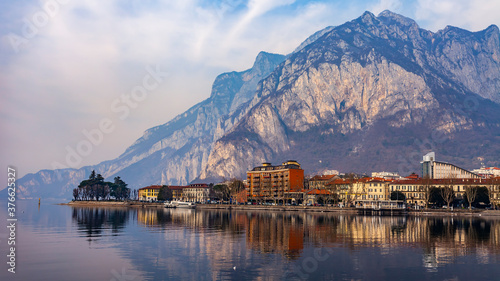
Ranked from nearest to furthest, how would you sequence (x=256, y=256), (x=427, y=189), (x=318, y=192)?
(x=256, y=256) → (x=427, y=189) → (x=318, y=192)

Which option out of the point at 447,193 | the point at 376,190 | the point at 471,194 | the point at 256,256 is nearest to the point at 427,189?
the point at 447,193

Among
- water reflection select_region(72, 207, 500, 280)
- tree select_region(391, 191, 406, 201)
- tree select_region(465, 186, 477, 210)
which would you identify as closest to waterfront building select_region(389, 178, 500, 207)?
tree select_region(465, 186, 477, 210)

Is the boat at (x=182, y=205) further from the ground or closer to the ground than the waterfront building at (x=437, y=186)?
closer to the ground

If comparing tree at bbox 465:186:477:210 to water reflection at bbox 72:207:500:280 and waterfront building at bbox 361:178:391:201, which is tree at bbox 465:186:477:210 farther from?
water reflection at bbox 72:207:500:280

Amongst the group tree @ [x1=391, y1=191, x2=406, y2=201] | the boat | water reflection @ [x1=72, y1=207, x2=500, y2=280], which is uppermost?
tree @ [x1=391, y1=191, x2=406, y2=201]

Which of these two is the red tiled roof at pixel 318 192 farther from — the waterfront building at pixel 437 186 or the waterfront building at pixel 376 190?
the waterfront building at pixel 437 186

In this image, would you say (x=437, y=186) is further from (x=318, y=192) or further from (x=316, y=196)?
(x=316, y=196)

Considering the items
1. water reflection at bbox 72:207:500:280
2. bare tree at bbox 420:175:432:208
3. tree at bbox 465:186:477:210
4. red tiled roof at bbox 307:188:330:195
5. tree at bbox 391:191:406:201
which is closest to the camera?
water reflection at bbox 72:207:500:280

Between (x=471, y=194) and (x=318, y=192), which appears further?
(x=318, y=192)

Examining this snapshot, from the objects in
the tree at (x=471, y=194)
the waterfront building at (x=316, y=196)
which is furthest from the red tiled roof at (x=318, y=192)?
the tree at (x=471, y=194)

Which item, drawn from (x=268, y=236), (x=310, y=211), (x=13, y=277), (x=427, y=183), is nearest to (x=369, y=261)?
Result: (x=268, y=236)

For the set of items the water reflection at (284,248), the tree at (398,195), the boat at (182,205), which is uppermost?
the tree at (398,195)

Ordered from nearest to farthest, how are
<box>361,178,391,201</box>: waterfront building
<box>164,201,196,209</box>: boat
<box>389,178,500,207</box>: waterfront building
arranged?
<box>389,178,500,207</box>: waterfront building → <box>361,178,391,201</box>: waterfront building → <box>164,201,196,209</box>: boat

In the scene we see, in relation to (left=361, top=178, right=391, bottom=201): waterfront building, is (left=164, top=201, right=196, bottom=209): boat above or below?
below
